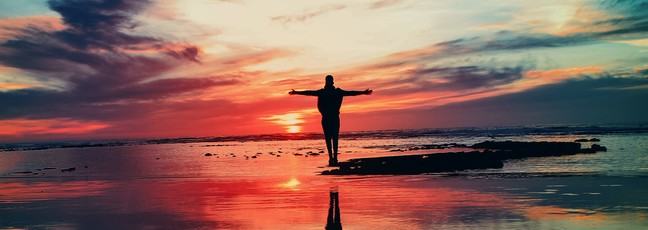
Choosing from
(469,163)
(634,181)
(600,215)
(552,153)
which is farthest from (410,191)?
(552,153)

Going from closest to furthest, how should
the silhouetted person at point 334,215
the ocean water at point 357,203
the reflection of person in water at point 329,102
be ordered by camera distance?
the silhouetted person at point 334,215 → the ocean water at point 357,203 → the reflection of person in water at point 329,102

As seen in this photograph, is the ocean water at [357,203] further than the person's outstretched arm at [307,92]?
No

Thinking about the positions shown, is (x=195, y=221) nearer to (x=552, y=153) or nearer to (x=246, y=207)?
(x=246, y=207)

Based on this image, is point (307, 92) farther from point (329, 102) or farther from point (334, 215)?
point (334, 215)

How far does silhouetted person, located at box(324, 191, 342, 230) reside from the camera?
1168 cm

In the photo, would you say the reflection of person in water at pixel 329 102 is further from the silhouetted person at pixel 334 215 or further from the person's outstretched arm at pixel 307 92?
the silhouetted person at pixel 334 215

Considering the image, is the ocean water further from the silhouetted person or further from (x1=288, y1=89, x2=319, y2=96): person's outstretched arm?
(x1=288, y1=89, x2=319, y2=96): person's outstretched arm

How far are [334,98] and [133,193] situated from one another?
7637 mm

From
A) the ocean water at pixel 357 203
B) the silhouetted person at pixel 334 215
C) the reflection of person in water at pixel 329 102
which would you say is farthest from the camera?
the reflection of person in water at pixel 329 102

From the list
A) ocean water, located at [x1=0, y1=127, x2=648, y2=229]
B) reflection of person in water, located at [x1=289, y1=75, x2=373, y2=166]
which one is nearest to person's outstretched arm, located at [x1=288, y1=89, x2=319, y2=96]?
reflection of person in water, located at [x1=289, y1=75, x2=373, y2=166]

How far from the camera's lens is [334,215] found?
1309 centimetres

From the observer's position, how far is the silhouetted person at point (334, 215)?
1168cm

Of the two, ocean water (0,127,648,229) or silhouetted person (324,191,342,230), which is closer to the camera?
silhouetted person (324,191,342,230)

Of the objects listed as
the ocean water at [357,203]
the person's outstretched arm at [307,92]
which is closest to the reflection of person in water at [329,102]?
the person's outstretched arm at [307,92]
